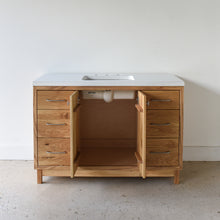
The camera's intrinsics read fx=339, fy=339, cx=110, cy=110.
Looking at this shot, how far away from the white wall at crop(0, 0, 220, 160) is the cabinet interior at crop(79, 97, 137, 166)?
0.31 metres

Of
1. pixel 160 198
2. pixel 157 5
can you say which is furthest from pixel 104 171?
pixel 157 5

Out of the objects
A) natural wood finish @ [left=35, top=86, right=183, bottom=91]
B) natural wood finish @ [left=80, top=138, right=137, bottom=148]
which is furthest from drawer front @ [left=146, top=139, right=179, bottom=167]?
natural wood finish @ [left=80, top=138, right=137, bottom=148]

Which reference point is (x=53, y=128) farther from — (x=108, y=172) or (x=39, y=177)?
(x=108, y=172)

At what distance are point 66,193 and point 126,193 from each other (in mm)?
426

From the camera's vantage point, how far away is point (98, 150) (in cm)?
292

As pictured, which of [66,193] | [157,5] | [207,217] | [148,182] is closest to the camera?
[207,217]

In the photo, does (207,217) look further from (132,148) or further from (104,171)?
(132,148)

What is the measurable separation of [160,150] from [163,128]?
0.54 ft

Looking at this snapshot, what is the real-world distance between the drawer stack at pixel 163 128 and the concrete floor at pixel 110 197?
218 mm

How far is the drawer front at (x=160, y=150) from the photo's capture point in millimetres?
2486

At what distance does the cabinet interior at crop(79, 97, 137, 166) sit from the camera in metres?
2.97

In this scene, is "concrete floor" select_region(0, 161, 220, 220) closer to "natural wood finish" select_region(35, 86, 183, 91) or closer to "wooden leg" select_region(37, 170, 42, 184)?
"wooden leg" select_region(37, 170, 42, 184)

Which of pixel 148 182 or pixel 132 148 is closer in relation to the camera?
pixel 148 182

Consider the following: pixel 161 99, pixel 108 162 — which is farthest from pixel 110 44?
pixel 108 162
